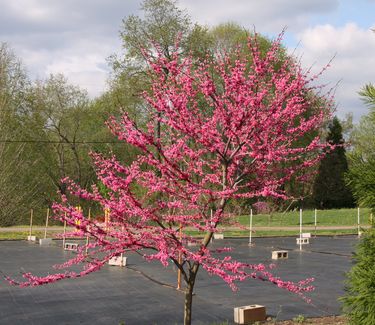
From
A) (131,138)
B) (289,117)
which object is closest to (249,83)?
(289,117)

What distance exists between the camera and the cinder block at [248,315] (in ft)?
27.8

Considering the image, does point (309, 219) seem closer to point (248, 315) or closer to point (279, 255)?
point (279, 255)

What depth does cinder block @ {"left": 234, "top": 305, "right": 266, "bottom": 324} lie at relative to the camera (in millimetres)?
8469

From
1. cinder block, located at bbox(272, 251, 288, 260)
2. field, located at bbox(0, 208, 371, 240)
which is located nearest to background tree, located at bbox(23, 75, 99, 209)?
field, located at bbox(0, 208, 371, 240)

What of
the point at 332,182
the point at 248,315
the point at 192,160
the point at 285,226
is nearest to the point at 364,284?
the point at 192,160

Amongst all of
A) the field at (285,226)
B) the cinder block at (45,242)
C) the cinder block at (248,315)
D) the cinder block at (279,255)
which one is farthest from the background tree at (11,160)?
the cinder block at (248,315)

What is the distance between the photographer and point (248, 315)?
8.55 metres

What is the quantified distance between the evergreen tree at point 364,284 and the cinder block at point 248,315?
3.05 meters

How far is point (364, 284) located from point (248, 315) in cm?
344

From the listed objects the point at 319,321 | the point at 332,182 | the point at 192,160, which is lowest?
the point at 319,321

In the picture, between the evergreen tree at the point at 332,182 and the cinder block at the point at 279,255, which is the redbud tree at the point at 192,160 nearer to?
the cinder block at the point at 279,255

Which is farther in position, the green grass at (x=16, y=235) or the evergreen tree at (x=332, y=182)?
the evergreen tree at (x=332, y=182)

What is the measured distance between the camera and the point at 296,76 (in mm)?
6520

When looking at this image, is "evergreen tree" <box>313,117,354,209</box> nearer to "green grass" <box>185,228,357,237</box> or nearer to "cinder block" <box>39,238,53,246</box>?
"green grass" <box>185,228,357,237</box>
